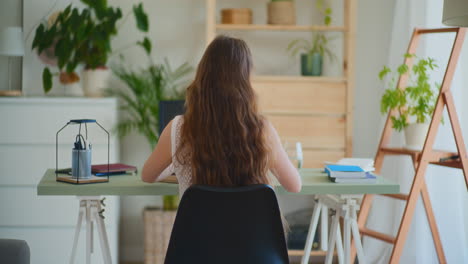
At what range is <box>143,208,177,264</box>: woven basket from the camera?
4184 millimetres

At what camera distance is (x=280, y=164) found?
2.18m

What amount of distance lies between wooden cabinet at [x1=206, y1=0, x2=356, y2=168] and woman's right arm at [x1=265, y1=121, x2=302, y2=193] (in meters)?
1.87

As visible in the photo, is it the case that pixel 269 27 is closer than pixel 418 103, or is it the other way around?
pixel 418 103

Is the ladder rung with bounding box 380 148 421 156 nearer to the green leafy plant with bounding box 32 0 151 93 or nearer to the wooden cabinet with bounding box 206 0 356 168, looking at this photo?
the wooden cabinet with bounding box 206 0 356 168

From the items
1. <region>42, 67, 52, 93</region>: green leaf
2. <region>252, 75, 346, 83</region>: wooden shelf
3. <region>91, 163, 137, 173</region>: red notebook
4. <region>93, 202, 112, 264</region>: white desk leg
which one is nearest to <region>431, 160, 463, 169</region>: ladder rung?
<region>252, 75, 346, 83</region>: wooden shelf

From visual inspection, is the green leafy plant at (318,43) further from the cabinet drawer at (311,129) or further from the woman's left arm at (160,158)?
the woman's left arm at (160,158)

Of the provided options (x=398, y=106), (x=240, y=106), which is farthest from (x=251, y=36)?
(x=240, y=106)

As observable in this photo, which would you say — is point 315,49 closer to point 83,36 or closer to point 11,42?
point 83,36

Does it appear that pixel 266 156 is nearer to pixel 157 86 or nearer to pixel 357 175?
pixel 357 175

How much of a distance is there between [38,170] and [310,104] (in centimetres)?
185

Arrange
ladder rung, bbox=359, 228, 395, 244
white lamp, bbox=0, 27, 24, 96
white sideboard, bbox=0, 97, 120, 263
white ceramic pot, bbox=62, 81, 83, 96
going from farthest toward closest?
white ceramic pot, bbox=62, 81, 83, 96, white lamp, bbox=0, 27, 24, 96, white sideboard, bbox=0, 97, 120, 263, ladder rung, bbox=359, 228, 395, 244

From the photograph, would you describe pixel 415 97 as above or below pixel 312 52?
below

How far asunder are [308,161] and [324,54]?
0.85m

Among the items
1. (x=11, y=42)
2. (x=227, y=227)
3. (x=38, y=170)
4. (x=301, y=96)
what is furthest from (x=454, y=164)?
(x=11, y=42)
